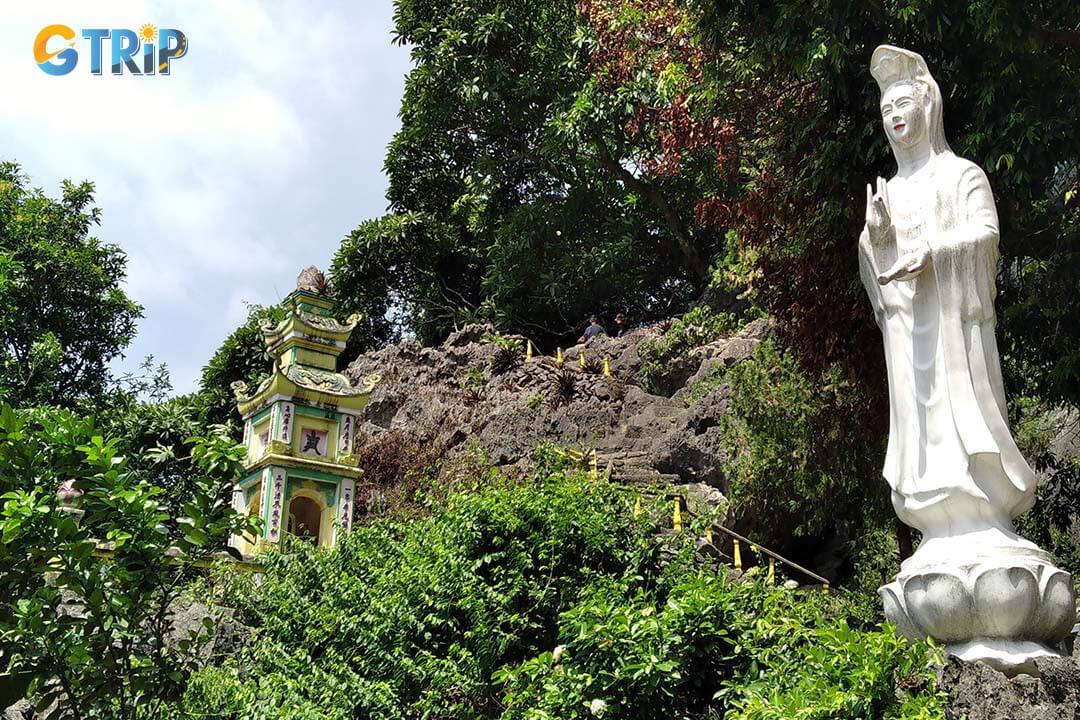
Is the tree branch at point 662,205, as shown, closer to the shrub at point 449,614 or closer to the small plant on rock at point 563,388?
the small plant on rock at point 563,388

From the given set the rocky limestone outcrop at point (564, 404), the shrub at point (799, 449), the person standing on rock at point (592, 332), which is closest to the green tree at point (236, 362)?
the rocky limestone outcrop at point (564, 404)

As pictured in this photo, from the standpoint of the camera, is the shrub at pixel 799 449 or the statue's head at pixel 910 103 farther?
the shrub at pixel 799 449

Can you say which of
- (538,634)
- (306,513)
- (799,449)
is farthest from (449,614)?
(306,513)

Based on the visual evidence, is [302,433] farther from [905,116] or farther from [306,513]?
[905,116]

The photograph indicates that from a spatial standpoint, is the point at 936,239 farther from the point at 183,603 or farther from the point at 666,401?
the point at 666,401

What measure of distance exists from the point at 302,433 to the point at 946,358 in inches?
329

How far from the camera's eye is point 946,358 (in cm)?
484

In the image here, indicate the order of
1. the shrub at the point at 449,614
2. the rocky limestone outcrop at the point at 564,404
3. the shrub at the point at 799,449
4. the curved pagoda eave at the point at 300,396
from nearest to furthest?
the shrub at the point at 449,614 < the shrub at the point at 799,449 < the curved pagoda eave at the point at 300,396 < the rocky limestone outcrop at the point at 564,404

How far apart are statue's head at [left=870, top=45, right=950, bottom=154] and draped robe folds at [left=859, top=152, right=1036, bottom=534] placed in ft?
0.70

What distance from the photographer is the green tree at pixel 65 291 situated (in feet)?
61.5

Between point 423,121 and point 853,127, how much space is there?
16.0 m

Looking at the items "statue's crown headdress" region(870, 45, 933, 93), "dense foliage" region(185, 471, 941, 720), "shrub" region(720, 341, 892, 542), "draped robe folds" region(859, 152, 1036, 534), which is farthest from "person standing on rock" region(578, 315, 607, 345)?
"draped robe folds" region(859, 152, 1036, 534)

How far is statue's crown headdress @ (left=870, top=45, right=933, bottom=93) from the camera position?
5395 mm

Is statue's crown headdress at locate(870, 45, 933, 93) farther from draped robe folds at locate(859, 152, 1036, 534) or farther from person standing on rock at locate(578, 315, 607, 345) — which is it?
person standing on rock at locate(578, 315, 607, 345)
